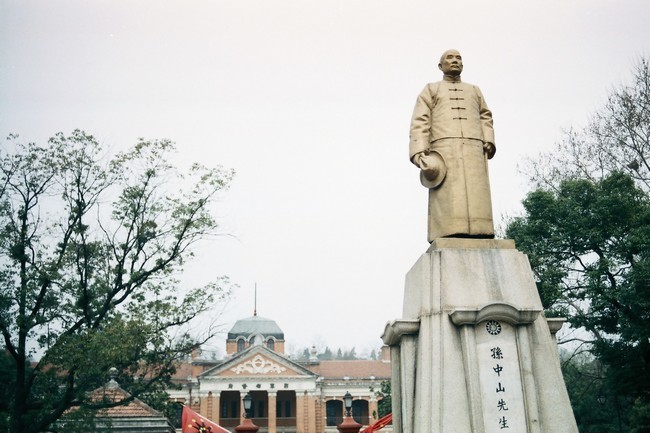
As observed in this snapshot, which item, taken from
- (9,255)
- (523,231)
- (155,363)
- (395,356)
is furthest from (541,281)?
(9,255)

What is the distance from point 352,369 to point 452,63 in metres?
38.6

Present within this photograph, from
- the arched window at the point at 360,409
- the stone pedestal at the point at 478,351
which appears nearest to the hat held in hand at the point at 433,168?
the stone pedestal at the point at 478,351

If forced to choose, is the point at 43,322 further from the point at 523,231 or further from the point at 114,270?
the point at 523,231

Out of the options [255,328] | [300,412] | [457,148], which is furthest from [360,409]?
[457,148]

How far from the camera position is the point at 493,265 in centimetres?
566

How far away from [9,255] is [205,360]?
30.5m

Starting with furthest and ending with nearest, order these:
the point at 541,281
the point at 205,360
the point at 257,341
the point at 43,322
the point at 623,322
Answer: the point at 257,341 < the point at 205,360 < the point at 541,281 < the point at 623,322 < the point at 43,322

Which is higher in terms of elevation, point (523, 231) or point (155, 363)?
point (523, 231)

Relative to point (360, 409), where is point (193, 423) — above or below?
below

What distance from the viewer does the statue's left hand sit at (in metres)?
6.34

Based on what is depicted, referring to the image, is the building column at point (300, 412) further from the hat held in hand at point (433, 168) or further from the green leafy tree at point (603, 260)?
the hat held in hand at point (433, 168)

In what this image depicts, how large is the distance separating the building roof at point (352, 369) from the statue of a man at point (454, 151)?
36856 mm

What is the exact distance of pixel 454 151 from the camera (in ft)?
20.2

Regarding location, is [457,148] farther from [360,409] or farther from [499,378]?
[360,409]
